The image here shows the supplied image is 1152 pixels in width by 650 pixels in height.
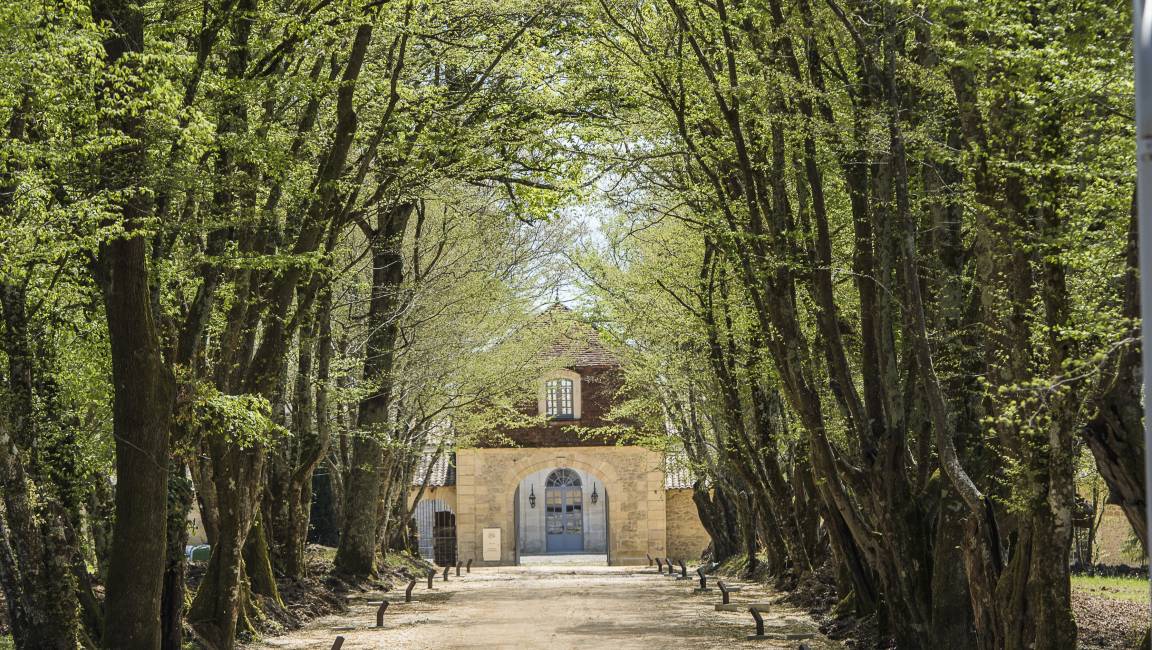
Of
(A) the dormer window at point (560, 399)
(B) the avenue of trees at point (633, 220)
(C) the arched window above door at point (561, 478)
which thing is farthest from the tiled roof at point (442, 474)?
(B) the avenue of trees at point (633, 220)

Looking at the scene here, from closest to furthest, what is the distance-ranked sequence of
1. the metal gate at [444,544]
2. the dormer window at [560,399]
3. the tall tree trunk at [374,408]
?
1. the tall tree trunk at [374,408]
2. the metal gate at [444,544]
3. the dormer window at [560,399]

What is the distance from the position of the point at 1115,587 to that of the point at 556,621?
10.3 m

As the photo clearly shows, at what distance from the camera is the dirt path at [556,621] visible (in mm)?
16609

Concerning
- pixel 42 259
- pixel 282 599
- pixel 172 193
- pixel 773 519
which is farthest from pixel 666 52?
pixel 773 519

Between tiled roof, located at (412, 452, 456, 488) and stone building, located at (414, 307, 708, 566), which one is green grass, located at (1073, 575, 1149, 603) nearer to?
stone building, located at (414, 307, 708, 566)

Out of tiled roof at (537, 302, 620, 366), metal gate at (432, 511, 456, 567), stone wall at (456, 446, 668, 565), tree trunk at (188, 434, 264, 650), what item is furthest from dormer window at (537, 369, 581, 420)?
tree trunk at (188, 434, 264, 650)

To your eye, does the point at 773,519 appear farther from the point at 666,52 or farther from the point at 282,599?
the point at 666,52

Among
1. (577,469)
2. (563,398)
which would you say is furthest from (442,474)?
(563,398)

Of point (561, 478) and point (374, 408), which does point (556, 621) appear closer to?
point (374, 408)

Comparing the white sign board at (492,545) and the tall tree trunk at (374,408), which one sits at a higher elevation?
the tall tree trunk at (374,408)

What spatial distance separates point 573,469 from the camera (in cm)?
5075

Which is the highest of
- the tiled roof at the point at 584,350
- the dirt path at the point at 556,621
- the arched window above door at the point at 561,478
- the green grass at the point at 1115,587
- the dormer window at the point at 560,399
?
the tiled roof at the point at 584,350

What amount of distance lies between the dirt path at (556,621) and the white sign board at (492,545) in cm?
1614

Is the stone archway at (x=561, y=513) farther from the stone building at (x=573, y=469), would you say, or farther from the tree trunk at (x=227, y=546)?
the tree trunk at (x=227, y=546)
